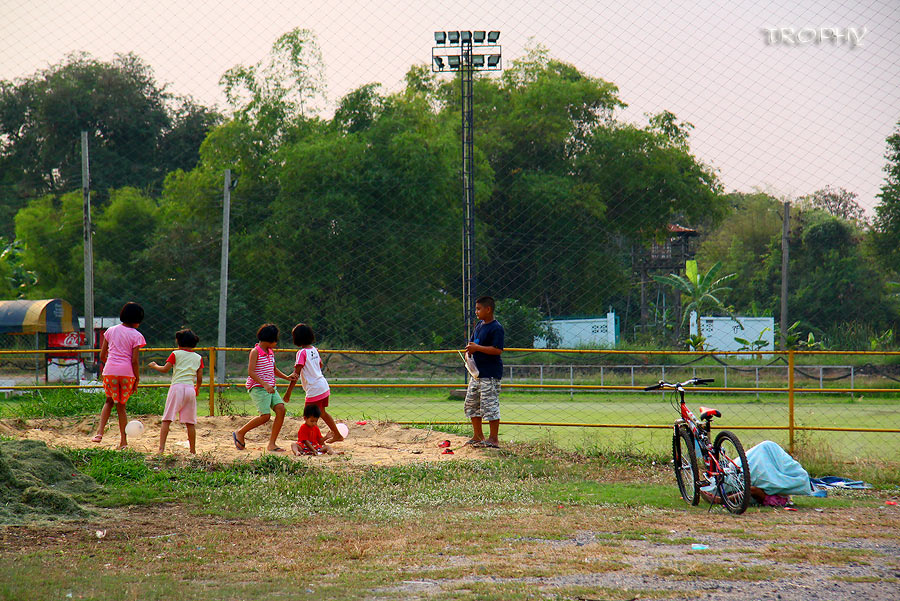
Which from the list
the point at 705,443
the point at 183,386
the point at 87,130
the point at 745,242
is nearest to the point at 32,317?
the point at 183,386

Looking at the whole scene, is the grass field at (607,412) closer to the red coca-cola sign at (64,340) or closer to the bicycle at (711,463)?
the bicycle at (711,463)

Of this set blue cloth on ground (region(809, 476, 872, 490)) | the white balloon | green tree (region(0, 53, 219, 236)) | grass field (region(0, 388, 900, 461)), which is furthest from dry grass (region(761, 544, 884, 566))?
green tree (region(0, 53, 219, 236))

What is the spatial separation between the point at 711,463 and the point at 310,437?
4558 millimetres

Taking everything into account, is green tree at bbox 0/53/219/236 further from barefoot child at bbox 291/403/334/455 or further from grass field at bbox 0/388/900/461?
barefoot child at bbox 291/403/334/455

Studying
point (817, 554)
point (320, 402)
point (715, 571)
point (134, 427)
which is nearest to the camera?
point (715, 571)

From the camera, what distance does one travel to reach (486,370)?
9.88 meters

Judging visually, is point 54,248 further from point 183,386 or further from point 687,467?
point 687,467

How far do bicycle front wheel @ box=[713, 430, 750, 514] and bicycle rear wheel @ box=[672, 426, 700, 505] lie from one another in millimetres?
190

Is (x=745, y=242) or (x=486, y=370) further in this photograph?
(x=745, y=242)

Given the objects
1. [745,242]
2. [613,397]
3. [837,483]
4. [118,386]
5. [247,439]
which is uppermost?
[745,242]

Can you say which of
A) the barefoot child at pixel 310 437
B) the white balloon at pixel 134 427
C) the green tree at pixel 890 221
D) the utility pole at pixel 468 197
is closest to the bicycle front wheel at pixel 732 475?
the barefoot child at pixel 310 437

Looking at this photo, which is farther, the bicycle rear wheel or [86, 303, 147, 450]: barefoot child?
[86, 303, 147, 450]: barefoot child

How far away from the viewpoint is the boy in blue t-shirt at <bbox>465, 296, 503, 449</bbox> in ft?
32.2

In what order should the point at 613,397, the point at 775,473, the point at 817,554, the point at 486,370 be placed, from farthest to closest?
the point at 613,397
the point at 486,370
the point at 775,473
the point at 817,554
